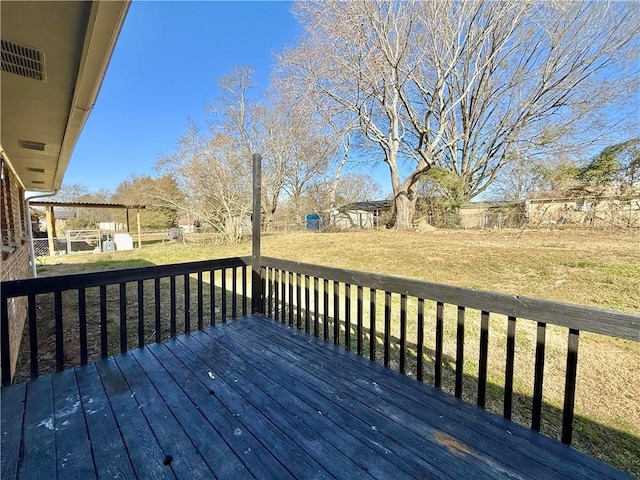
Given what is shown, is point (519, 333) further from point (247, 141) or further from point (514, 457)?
point (247, 141)

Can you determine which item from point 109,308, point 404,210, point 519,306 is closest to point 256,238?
point 519,306

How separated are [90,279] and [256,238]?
1.50 m

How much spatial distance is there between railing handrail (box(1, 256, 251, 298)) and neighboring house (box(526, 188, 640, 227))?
510 inches

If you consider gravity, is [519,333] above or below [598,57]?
below

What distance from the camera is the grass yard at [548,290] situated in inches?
84.4

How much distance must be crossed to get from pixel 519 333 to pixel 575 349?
2646 millimetres

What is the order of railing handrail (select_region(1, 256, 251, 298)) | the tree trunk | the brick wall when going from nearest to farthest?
railing handrail (select_region(1, 256, 251, 298)), the brick wall, the tree trunk

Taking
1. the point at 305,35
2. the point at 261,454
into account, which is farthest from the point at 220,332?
the point at 305,35

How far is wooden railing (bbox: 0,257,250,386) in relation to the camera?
187 cm

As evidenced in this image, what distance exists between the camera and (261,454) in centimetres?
130

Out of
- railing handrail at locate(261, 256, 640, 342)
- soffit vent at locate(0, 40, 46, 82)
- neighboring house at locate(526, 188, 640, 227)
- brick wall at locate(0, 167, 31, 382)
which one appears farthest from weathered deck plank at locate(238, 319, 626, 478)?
neighboring house at locate(526, 188, 640, 227)

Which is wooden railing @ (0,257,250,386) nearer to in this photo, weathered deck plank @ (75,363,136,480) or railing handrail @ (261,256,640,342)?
weathered deck plank @ (75,363,136,480)

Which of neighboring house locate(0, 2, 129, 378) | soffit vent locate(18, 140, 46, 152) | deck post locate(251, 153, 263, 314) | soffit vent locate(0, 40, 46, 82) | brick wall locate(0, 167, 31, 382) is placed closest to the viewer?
neighboring house locate(0, 2, 129, 378)

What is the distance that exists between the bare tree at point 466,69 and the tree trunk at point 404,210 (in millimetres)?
43
